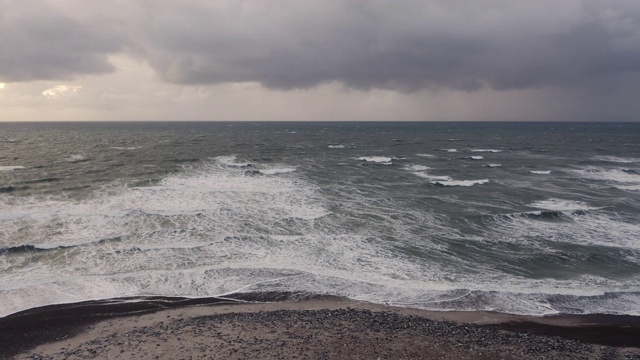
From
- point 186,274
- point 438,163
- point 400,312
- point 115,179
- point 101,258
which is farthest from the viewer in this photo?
point 438,163

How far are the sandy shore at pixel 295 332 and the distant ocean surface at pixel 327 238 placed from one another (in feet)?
4.36

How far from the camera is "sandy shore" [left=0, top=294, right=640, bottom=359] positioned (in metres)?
15.9

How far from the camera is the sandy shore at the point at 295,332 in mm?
15945

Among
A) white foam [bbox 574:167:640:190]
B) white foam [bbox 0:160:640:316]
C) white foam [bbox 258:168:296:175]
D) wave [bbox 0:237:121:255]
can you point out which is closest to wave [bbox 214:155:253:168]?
white foam [bbox 258:168:296:175]

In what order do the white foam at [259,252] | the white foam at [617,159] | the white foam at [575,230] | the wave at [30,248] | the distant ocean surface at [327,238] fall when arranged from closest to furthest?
the white foam at [259,252]
the distant ocean surface at [327,238]
the wave at [30,248]
the white foam at [575,230]
the white foam at [617,159]

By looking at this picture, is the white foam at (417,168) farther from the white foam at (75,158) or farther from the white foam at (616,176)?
the white foam at (75,158)

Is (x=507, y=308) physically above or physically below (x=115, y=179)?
below

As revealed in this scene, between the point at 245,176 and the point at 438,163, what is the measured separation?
35.6 meters

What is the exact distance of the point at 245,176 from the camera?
2061 inches

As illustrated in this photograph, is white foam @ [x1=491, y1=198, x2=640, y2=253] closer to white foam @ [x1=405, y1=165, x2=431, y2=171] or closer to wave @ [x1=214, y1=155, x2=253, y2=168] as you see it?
white foam @ [x1=405, y1=165, x2=431, y2=171]

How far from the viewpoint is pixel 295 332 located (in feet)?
57.3

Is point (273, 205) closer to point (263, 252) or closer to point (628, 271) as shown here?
point (263, 252)

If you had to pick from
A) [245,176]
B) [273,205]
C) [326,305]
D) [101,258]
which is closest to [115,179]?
[245,176]

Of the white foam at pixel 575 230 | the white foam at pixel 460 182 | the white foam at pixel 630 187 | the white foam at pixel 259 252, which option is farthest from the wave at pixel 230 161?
the white foam at pixel 630 187
